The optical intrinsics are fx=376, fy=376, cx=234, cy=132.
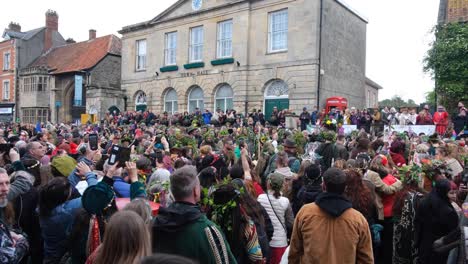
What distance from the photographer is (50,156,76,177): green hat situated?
17.5 ft

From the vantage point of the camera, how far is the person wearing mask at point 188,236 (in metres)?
2.75

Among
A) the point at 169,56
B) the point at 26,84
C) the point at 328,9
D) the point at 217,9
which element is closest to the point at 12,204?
the point at 328,9

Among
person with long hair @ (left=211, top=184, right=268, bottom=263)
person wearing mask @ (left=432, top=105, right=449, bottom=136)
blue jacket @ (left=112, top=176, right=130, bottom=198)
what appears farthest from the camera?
person wearing mask @ (left=432, top=105, right=449, bottom=136)

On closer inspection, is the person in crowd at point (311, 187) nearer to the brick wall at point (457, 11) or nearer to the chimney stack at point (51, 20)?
the brick wall at point (457, 11)

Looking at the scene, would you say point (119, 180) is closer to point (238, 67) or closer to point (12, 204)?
point (12, 204)

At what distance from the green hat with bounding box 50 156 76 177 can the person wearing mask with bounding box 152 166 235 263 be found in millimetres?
3031

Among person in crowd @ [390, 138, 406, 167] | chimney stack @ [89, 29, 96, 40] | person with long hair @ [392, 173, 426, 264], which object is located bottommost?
person with long hair @ [392, 173, 426, 264]

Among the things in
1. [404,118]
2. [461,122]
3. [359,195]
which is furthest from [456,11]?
[359,195]

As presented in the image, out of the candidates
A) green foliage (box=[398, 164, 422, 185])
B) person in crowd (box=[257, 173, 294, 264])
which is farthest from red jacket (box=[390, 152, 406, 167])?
person in crowd (box=[257, 173, 294, 264])

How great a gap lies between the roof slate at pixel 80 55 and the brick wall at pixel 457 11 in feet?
90.2

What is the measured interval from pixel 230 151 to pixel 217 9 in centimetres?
1869

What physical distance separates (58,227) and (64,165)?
1741 mm

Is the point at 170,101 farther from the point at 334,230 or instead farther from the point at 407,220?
the point at 334,230

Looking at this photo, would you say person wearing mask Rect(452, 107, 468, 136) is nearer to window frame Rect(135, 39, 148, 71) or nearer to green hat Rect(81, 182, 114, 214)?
green hat Rect(81, 182, 114, 214)
